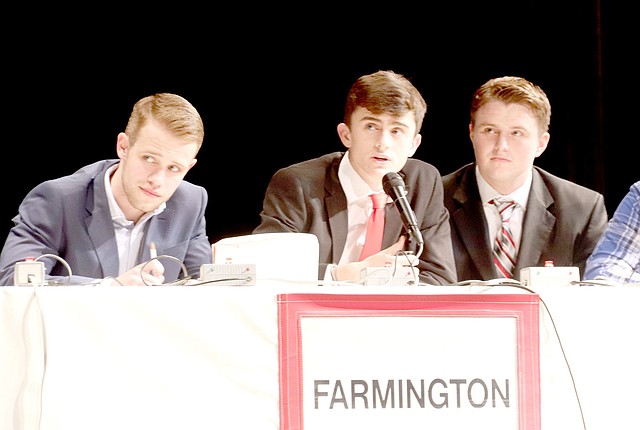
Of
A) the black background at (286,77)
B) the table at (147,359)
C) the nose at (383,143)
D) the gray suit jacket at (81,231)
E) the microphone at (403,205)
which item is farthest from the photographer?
the black background at (286,77)

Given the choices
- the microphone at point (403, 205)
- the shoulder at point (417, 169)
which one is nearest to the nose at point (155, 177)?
the shoulder at point (417, 169)

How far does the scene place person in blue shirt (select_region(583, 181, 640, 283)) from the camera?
298 centimetres

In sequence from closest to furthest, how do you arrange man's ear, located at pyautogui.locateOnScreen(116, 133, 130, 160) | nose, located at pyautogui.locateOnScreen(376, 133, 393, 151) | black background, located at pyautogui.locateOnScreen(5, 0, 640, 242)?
man's ear, located at pyautogui.locateOnScreen(116, 133, 130, 160) < nose, located at pyautogui.locateOnScreen(376, 133, 393, 151) < black background, located at pyautogui.locateOnScreen(5, 0, 640, 242)

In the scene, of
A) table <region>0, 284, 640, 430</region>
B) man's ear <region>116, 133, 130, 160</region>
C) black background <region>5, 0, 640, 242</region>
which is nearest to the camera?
table <region>0, 284, 640, 430</region>

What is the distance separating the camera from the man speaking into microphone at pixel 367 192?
124 inches

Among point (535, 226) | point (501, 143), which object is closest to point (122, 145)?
point (501, 143)

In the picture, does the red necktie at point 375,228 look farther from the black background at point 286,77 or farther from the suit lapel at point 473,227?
→ the black background at point 286,77

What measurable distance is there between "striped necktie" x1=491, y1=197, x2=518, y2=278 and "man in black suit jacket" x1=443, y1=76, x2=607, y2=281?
0.07ft

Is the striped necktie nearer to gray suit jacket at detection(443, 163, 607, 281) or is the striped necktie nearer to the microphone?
gray suit jacket at detection(443, 163, 607, 281)

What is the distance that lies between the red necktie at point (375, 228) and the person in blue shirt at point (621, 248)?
30.5 inches

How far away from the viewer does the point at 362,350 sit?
175cm

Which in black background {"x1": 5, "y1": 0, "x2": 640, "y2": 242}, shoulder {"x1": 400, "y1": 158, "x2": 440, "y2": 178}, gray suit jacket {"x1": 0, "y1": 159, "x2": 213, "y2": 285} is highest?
black background {"x1": 5, "y1": 0, "x2": 640, "y2": 242}

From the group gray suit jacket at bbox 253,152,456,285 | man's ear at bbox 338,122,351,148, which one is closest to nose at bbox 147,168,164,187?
gray suit jacket at bbox 253,152,456,285

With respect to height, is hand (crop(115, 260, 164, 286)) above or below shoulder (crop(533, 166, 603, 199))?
below
